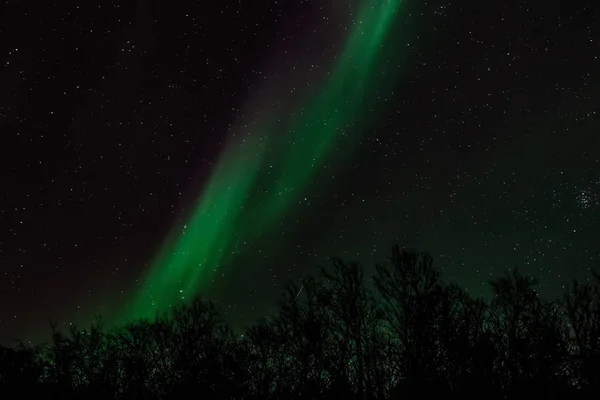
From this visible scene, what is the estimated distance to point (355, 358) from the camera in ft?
75.4

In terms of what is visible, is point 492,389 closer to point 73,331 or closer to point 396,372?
point 396,372

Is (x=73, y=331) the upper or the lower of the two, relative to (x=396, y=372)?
upper

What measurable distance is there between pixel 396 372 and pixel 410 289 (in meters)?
3.01

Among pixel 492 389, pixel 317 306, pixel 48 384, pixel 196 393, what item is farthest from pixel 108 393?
pixel 492 389

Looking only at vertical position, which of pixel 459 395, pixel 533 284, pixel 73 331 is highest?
pixel 73 331

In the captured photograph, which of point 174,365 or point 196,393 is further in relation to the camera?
point 174,365

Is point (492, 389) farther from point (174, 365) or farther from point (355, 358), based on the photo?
point (174, 365)

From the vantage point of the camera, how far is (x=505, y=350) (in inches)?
835

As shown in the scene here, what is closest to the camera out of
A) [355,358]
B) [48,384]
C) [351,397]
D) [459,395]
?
[459,395]

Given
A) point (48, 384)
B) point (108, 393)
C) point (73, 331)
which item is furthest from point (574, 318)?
point (73, 331)

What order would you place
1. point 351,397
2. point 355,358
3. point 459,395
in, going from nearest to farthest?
point 459,395, point 351,397, point 355,358

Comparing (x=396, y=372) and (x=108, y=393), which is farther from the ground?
(x=108, y=393)

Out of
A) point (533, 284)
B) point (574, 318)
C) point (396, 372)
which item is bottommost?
point (396, 372)

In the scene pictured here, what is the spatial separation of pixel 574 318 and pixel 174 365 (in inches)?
684
